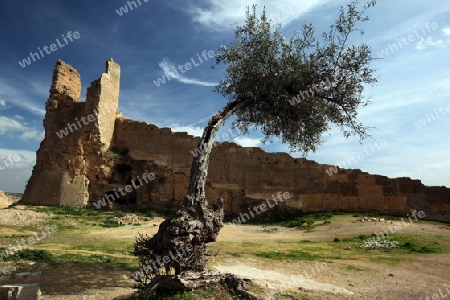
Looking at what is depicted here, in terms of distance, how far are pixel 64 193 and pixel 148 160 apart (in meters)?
6.30

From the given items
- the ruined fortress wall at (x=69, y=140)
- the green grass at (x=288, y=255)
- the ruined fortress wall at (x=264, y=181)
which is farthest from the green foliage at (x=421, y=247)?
the ruined fortress wall at (x=69, y=140)

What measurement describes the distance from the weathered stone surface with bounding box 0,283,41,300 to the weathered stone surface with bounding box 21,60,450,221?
19.6m

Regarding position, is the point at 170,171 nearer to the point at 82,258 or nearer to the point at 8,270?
the point at 82,258

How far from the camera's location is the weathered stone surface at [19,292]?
Answer: 5.26m

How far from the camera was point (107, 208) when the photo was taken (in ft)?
78.4

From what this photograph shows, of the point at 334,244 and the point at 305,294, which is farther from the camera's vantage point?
the point at 334,244

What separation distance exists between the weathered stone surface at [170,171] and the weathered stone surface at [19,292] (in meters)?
19.6

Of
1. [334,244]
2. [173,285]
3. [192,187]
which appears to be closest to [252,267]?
[192,187]

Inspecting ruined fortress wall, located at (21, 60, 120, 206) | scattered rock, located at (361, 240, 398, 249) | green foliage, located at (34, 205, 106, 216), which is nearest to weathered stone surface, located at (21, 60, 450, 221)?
ruined fortress wall, located at (21, 60, 120, 206)

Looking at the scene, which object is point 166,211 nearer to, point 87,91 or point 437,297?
point 87,91

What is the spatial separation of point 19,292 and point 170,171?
→ 21.6m

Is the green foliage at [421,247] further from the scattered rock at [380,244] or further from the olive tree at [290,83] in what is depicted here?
the olive tree at [290,83]

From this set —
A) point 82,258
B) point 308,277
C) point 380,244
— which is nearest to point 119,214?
point 82,258

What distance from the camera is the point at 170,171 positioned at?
26875 millimetres
